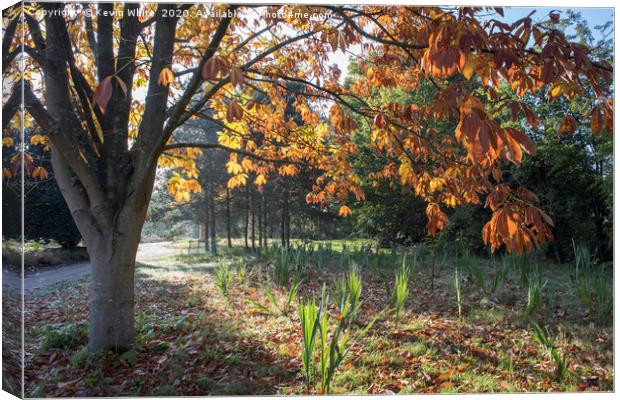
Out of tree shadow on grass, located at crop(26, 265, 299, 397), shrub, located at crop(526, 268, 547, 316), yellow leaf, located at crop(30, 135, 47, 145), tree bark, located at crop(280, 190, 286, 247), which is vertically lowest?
tree shadow on grass, located at crop(26, 265, 299, 397)

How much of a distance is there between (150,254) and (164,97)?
3.28 ft

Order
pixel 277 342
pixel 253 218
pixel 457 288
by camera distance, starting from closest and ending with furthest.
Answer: pixel 277 342 < pixel 253 218 < pixel 457 288

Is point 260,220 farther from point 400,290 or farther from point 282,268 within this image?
point 400,290

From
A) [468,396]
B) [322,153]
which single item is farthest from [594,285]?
[322,153]

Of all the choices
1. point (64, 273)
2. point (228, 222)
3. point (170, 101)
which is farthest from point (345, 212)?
point (64, 273)

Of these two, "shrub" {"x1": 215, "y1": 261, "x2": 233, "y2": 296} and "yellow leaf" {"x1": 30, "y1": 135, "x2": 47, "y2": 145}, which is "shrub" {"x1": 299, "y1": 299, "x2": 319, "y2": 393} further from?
"yellow leaf" {"x1": 30, "y1": 135, "x2": 47, "y2": 145}

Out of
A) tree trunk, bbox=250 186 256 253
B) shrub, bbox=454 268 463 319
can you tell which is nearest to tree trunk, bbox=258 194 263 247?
tree trunk, bbox=250 186 256 253

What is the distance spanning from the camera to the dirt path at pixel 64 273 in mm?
2521

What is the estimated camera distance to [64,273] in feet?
8.86

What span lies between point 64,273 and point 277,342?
1351 mm

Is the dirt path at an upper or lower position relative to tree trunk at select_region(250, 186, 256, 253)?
lower

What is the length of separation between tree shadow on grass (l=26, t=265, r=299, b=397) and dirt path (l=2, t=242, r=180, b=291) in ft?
0.19

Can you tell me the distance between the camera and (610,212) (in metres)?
2.94

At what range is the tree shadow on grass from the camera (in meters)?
2.52
